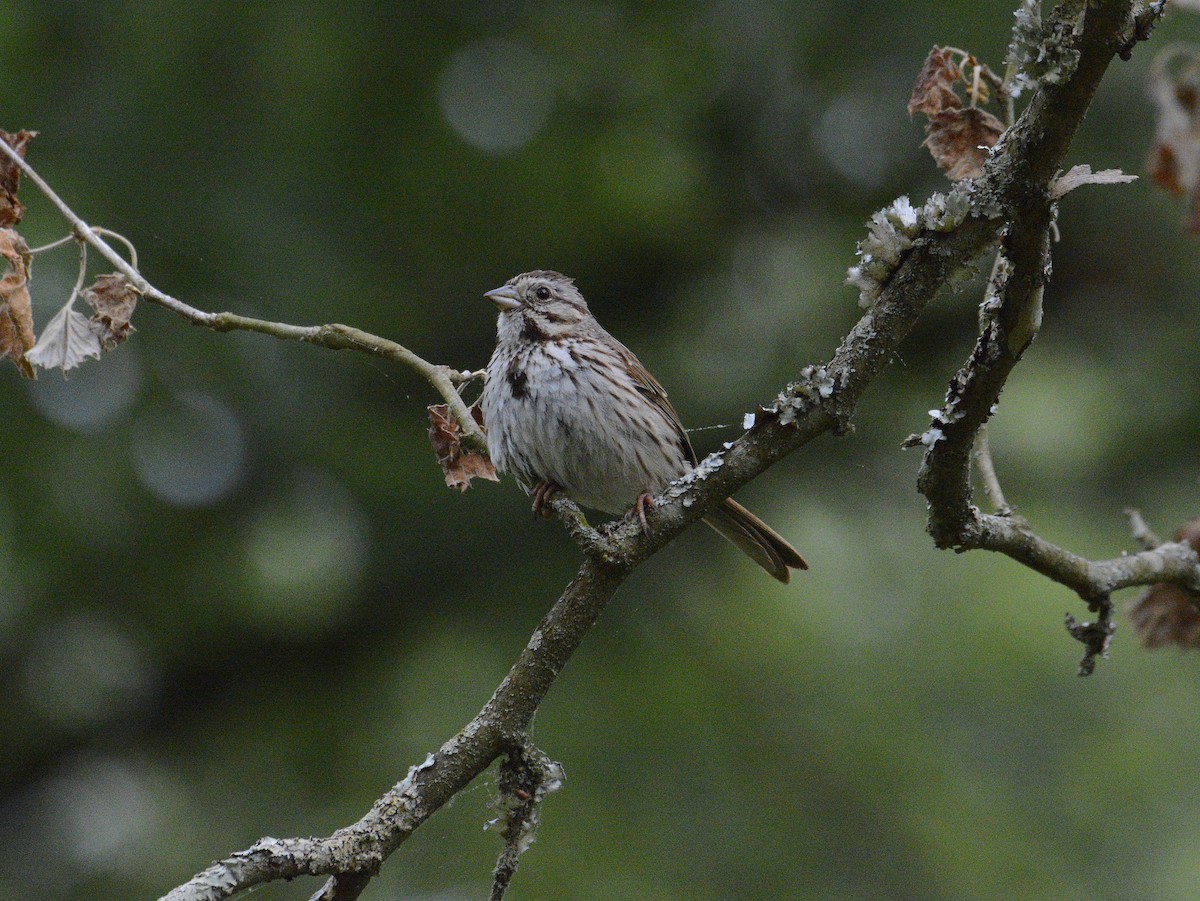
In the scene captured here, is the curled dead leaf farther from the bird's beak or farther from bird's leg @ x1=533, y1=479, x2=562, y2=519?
the bird's beak

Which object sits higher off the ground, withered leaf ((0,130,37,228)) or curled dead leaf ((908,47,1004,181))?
curled dead leaf ((908,47,1004,181))

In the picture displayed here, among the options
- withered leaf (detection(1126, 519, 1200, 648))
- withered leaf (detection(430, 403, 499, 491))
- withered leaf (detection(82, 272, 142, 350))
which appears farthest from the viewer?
withered leaf (detection(1126, 519, 1200, 648))

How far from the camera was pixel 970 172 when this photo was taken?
7.63 feet

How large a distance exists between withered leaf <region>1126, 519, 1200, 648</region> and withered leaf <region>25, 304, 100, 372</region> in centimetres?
243

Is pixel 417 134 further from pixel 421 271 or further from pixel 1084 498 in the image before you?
pixel 1084 498

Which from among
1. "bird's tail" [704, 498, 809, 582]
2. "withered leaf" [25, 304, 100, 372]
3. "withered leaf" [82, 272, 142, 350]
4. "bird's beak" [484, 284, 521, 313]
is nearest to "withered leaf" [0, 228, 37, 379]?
"withered leaf" [25, 304, 100, 372]

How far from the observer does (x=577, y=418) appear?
3637 mm

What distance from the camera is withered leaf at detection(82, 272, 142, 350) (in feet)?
7.44

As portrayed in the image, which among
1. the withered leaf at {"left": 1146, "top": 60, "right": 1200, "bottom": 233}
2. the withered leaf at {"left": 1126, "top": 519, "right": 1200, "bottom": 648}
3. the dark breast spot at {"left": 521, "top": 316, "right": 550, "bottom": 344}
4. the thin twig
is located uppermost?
the dark breast spot at {"left": 521, "top": 316, "right": 550, "bottom": 344}

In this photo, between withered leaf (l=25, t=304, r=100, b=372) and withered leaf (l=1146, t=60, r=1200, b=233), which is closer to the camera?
withered leaf (l=1146, t=60, r=1200, b=233)

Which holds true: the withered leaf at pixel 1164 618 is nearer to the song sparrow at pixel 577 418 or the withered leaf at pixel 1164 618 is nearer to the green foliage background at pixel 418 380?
the song sparrow at pixel 577 418

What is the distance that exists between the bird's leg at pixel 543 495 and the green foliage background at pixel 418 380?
115 centimetres

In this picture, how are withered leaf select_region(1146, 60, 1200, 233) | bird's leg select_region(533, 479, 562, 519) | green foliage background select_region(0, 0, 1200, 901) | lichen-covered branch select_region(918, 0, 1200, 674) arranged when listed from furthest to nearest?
green foliage background select_region(0, 0, 1200, 901) < bird's leg select_region(533, 479, 562, 519) < withered leaf select_region(1146, 60, 1200, 233) < lichen-covered branch select_region(918, 0, 1200, 674)

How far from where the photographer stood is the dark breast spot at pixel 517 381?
3629 millimetres
